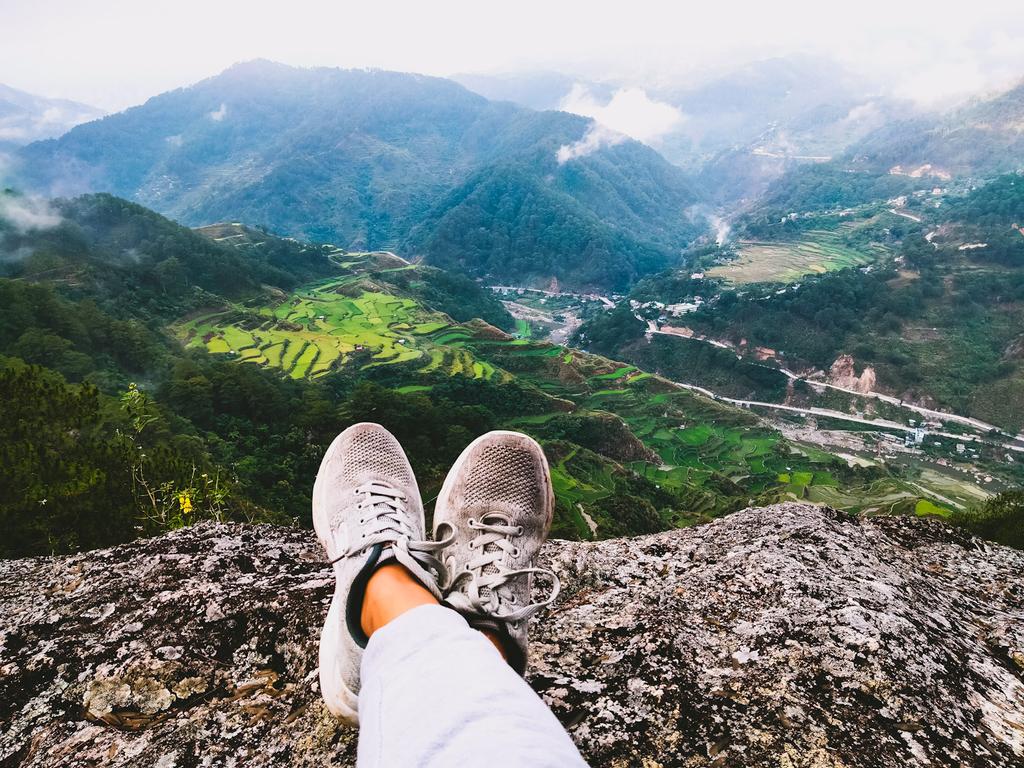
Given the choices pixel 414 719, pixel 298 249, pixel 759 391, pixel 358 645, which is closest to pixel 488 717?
pixel 414 719

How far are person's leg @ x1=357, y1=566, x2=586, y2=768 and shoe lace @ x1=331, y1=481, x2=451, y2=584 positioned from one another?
59cm

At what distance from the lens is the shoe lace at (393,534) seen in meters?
2.42

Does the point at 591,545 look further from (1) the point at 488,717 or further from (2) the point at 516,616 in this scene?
(1) the point at 488,717

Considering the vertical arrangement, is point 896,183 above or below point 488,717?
above

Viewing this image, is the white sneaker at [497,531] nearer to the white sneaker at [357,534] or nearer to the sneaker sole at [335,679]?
the white sneaker at [357,534]

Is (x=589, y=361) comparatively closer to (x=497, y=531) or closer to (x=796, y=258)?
(x=497, y=531)

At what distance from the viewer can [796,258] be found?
11844 cm

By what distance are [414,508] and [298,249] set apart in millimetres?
115676

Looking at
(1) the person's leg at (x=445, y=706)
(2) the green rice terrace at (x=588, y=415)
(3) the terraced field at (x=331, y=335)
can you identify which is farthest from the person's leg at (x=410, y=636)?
(3) the terraced field at (x=331, y=335)

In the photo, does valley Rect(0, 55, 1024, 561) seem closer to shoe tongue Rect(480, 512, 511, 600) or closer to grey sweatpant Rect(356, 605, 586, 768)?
shoe tongue Rect(480, 512, 511, 600)

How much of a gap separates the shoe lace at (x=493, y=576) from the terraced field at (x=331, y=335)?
5372 cm

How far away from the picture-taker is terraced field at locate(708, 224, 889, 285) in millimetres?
106312

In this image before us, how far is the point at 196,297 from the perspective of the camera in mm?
71188

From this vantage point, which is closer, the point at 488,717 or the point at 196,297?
the point at 488,717
